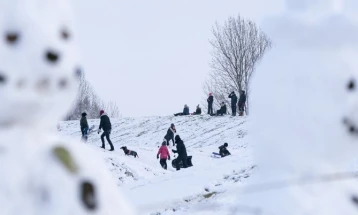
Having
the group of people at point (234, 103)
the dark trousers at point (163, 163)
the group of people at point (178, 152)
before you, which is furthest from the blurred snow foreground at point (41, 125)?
the group of people at point (234, 103)

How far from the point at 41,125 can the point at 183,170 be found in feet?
45.2

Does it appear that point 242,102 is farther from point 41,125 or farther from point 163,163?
point 41,125

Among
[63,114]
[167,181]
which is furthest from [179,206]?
[63,114]

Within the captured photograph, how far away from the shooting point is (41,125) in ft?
8.07

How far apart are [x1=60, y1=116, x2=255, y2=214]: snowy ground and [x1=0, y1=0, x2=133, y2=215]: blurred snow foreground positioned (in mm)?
544

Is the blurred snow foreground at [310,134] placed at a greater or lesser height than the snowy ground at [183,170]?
greater

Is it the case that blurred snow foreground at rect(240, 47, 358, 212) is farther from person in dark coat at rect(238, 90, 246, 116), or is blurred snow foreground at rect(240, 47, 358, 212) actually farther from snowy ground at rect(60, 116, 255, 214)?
person in dark coat at rect(238, 90, 246, 116)

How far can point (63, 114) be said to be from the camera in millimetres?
2568

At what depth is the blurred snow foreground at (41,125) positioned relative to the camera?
2350mm

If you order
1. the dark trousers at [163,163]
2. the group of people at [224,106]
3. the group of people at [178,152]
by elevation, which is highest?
the group of people at [224,106]

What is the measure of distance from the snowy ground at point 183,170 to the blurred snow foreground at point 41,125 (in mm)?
544

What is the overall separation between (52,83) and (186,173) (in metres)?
13.0

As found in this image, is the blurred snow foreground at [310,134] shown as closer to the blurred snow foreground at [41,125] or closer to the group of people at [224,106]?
the blurred snow foreground at [41,125]

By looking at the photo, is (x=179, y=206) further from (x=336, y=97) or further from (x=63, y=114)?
(x=63, y=114)
